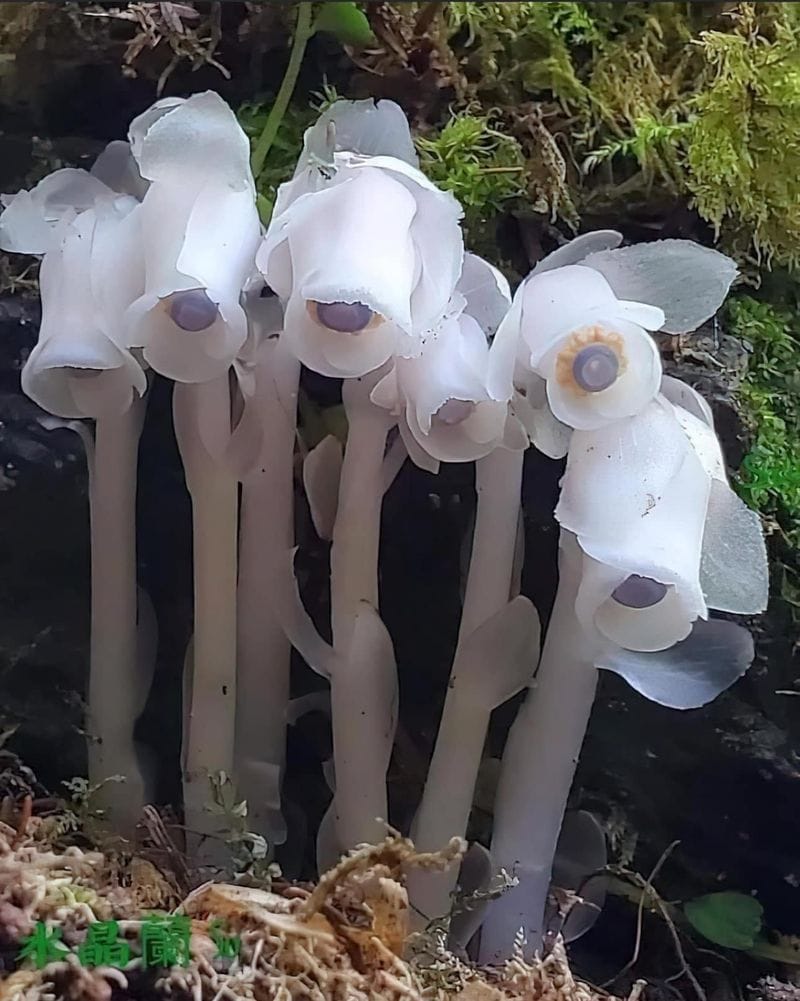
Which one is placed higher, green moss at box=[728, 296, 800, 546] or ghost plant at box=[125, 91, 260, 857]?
ghost plant at box=[125, 91, 260, 857]

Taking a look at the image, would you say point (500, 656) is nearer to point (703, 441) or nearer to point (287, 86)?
point (703, 441)

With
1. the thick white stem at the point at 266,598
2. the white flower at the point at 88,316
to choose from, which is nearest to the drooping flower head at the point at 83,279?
the white flower at the point at 88,316

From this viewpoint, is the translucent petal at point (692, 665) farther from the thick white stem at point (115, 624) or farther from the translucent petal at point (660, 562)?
the thick white stem at point (115, 624)

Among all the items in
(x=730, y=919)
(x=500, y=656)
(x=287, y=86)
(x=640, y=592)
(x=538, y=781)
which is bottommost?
(x=730, y=919)

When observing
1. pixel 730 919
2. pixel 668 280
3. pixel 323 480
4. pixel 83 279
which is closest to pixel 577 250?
pixel 668 280

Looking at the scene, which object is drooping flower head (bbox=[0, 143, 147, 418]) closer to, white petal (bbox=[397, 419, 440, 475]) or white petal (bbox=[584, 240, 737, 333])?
white petal (bbox=[397, 419, 440, 475])

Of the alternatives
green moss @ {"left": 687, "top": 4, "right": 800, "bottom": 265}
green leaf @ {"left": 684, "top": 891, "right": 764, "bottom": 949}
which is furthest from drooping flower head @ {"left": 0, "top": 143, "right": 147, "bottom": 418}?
green leaf @ {"left": 684, "top": 891, "right": 764, "bottom": 949}
